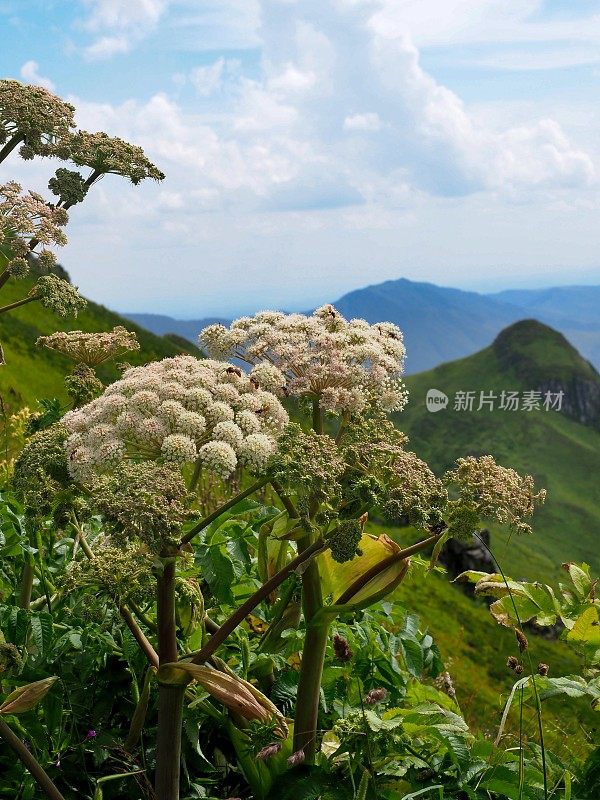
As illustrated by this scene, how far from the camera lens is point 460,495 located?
15.1ft

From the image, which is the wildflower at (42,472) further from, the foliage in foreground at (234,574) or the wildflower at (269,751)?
the wildflower at (269,751)

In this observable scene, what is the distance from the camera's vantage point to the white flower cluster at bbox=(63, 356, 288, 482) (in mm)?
4336

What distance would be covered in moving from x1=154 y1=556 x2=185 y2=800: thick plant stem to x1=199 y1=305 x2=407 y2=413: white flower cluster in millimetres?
1340

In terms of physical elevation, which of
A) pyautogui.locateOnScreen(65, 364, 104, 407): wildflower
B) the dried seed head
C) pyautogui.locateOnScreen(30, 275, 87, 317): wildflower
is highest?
pyautogui.locateOnScreen(30, 275, 87, 317): wildflower

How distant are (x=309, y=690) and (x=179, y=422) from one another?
1.97m

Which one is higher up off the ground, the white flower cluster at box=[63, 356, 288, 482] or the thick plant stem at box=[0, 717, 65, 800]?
the white flower cluster at box=[63, 356, 288, 482]

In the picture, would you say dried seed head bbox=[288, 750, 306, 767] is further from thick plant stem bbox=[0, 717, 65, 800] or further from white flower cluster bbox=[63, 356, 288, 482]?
white flower cluster bbox=[63, 356, 288, 482]

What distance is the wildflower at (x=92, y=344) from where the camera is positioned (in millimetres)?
5898

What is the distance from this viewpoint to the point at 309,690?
17.2 ft

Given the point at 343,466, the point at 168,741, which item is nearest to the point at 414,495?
the point at 343,466

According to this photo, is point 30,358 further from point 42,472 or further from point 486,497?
point 486,497

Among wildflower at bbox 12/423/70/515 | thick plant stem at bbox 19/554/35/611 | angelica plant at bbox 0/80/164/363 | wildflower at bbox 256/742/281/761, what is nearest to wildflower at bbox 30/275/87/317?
angelica plant at bbox 0/80/164/363

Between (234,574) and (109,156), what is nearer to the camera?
(234,574)

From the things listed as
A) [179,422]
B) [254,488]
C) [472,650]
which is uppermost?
[179,422]
